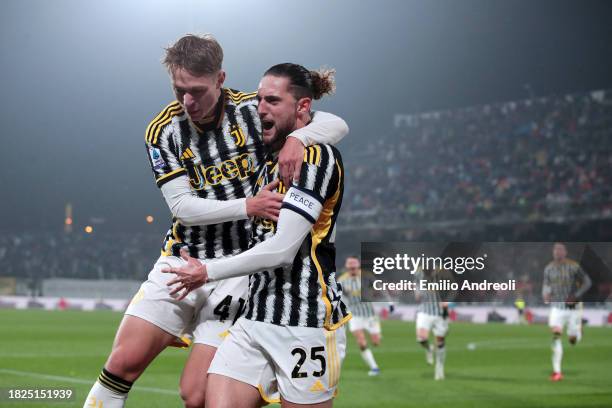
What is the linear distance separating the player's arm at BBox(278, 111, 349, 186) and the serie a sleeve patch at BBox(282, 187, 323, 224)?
8 centimetres

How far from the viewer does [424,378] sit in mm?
14828

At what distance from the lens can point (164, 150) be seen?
5.01 metres

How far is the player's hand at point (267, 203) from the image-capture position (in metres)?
4.25

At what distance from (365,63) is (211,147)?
53250 mm

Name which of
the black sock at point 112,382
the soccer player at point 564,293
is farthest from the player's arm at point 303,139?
the soccer player at point 564,293

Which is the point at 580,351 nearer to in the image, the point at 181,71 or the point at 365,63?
the point at 181,71

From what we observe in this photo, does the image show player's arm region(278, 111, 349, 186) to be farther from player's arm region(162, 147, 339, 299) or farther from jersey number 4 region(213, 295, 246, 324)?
jersey number 4 region(213, 295, 246, 324)

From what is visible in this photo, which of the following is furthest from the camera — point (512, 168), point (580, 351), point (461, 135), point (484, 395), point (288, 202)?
point (461, 135)

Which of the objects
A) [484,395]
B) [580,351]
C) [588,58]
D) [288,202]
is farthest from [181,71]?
[588,58]

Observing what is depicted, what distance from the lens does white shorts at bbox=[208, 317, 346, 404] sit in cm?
416

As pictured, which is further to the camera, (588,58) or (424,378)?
(588,58)

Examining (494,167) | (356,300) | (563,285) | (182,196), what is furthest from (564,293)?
(494,167)

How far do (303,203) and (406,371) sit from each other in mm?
12495

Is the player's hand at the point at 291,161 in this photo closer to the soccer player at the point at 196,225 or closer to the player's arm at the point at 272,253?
the player's arm at the point at 272,253
